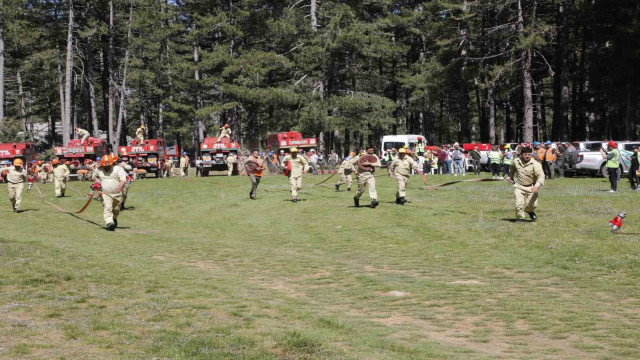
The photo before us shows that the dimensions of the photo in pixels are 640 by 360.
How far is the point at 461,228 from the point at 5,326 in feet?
38.5

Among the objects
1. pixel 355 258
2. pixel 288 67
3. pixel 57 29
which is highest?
pixel 57 29

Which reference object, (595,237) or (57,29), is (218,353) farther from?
(57,29)

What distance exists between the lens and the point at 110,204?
1750 centimetres

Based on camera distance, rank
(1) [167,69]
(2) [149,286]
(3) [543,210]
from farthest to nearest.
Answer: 1. (1) [167,69]
2. (3) [543,210]
3. (2) [149,286]

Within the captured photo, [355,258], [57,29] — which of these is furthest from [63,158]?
[355,258]

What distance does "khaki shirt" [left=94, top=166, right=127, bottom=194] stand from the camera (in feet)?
55.8

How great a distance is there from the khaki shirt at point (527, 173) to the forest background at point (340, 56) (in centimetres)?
2227

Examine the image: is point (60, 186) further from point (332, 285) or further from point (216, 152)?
point (332, 285)

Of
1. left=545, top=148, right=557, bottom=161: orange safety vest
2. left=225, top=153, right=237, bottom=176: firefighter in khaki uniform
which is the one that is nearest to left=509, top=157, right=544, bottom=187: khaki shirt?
left=545, top=148, right=557, bottom=161: orange safety vest

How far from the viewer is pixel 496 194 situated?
24.0 metres

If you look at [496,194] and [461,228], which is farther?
[496,194]

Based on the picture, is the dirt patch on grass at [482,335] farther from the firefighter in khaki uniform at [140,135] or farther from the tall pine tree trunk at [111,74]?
the tall pine tree trunk at [111,74]

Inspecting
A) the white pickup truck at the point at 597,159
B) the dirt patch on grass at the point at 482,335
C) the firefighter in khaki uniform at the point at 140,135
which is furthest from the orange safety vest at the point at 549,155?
the firefighter in khaki uniform at the point at 140,135

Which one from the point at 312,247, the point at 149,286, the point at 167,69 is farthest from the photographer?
the point at 167,69
